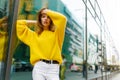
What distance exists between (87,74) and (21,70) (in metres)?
3.28

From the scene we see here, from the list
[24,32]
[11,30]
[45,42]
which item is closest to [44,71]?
[45,42]

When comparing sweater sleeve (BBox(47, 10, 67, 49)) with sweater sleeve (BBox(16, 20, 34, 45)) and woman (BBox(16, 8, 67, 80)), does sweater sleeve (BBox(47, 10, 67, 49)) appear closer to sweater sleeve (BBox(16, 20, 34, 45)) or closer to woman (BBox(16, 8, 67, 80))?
woman (BBox(16, 8, 67, 80))

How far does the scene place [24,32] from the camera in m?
2.24

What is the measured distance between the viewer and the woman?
2.13 metres

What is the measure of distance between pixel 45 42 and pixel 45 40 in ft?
0.05

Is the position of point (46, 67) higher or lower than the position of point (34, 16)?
lower

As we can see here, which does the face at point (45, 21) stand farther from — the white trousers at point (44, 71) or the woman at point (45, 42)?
the white trousers at point (44, 71)

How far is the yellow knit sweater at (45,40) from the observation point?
216 cm

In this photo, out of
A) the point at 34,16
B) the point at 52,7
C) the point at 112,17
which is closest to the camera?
the point at 34,16

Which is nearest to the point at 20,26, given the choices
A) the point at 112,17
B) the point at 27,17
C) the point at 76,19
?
the point at 27,17

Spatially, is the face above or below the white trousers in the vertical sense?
above

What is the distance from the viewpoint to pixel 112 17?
46.9ft

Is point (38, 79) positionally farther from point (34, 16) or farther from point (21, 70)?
point (34, 16)

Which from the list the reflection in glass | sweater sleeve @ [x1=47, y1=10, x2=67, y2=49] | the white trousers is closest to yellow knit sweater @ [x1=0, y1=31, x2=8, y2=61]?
the reflection in glass
